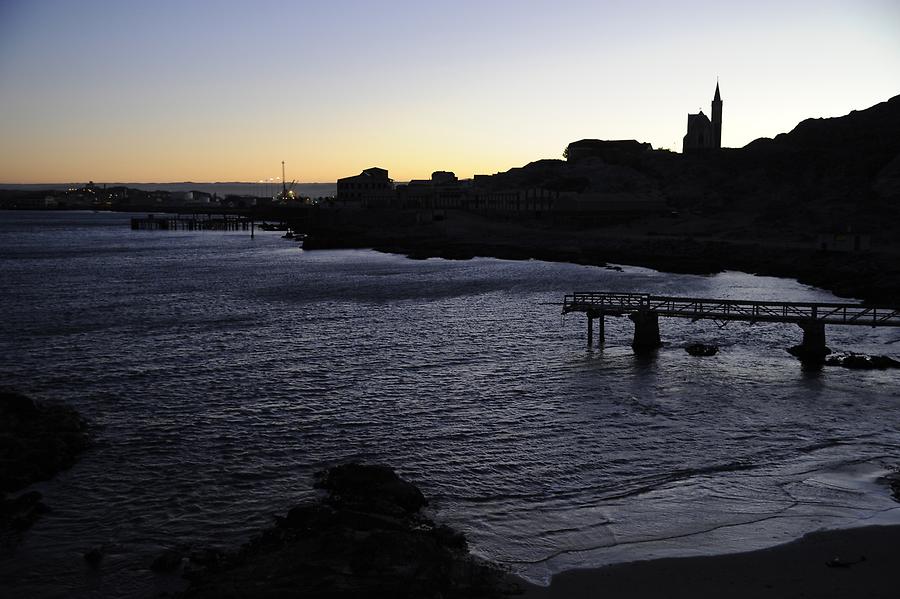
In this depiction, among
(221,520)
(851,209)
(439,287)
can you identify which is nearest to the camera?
(221,520)

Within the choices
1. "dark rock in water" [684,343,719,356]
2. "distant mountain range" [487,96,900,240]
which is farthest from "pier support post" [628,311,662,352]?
"distant mountain range" [487,96,900,240]

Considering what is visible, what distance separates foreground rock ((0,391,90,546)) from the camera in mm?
18031

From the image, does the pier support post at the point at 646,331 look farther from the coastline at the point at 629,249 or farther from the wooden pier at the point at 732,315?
the coastline at the point at 629,249

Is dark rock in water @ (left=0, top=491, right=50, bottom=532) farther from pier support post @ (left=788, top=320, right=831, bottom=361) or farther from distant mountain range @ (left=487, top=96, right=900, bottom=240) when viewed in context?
distant mountain range @ (left=487, top=96, right=900, bottom=240)

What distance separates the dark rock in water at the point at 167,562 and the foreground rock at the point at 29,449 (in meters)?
3.79

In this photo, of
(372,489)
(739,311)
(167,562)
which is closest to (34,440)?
(167,562)

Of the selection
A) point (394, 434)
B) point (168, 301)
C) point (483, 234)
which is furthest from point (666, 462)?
point (483, 234)

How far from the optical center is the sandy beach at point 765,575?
46.0 ft

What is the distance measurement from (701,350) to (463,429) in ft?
51.6

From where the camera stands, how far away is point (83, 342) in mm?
40906

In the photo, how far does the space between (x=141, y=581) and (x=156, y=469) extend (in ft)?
22.5

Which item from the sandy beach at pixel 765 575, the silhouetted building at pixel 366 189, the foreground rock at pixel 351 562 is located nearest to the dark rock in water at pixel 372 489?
the foreground rock at pixel 351 562

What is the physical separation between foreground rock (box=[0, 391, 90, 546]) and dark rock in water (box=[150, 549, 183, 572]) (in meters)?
3.79

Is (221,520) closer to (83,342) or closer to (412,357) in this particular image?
(412,357)
